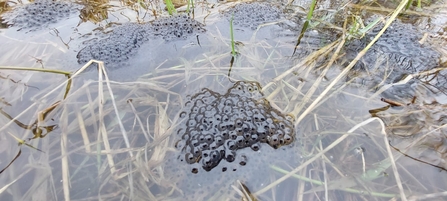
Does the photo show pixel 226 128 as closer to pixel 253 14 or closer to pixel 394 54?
pixel 253 14

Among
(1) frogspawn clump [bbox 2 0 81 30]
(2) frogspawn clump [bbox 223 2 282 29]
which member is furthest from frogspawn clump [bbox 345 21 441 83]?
(1) frogspawn clump [bbox 2 0 81 30]

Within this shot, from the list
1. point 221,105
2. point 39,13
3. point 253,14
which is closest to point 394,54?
point 253,14

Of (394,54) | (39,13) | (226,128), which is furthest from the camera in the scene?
(39,13)

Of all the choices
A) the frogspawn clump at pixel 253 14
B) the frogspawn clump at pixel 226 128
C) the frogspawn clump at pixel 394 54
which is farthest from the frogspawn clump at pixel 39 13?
the frogspawn clump at pixel 394 54

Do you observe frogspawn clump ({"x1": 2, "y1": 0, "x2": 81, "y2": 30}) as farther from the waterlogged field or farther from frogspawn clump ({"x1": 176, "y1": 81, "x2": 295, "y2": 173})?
frogspawn clump ({"x1": 176, "y1": 81, "x2": 295, "y2": 173})

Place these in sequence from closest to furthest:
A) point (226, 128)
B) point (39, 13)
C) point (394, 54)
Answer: point (226, 128) → point (394, 54) → point (39, 13)

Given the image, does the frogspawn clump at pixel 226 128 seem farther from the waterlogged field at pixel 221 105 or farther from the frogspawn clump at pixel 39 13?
the frogspawn clump at pixel 39 13

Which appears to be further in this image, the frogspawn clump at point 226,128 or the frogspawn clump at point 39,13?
the frogspawn clump at point 39,13
